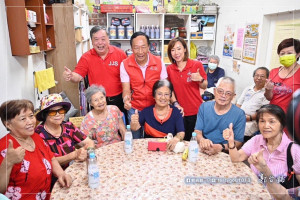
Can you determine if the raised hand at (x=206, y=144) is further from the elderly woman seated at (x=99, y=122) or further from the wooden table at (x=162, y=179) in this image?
the elderly woman seated at (x=99, y=122)

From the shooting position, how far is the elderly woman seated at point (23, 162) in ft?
3.70

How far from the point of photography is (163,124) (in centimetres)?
186

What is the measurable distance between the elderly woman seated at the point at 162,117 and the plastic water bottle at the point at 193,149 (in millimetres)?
426

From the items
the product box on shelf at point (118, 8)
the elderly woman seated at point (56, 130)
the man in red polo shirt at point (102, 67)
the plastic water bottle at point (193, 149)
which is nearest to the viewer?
the plastic water bottle at point (193, 149)

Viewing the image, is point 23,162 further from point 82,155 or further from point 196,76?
point 196,76

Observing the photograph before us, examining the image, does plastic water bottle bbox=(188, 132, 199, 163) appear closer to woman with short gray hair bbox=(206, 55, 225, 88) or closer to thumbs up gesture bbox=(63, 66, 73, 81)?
thumbs up gesture bbox=(63, 66, 73, 81)

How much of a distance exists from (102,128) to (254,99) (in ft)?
5.90

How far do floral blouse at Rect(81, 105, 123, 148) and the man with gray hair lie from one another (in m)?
0.72

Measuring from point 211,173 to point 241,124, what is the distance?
58 centimetres

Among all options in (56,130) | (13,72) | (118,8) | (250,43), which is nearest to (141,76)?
(56,130)

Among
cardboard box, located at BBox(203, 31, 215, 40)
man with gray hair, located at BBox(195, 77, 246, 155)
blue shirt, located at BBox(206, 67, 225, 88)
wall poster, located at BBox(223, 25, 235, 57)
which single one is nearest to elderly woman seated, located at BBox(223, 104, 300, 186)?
man with gray hair, located at BBox(195, 77, 246, 155)

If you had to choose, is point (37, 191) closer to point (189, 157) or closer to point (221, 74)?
point (189, 157)

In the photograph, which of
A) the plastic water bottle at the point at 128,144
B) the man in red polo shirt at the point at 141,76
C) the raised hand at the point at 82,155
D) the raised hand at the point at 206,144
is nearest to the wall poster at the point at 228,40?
the man in red polo shirt at the point at 141,76

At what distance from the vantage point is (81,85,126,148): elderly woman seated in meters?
1.85
